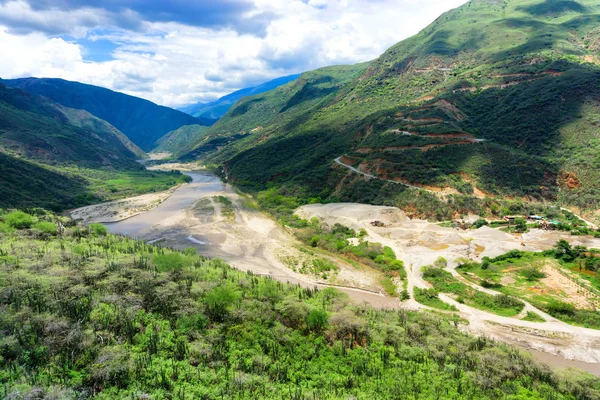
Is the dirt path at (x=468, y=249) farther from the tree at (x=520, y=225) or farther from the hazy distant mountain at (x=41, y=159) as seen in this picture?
the hazy distant mountain at (x=41, y=159)

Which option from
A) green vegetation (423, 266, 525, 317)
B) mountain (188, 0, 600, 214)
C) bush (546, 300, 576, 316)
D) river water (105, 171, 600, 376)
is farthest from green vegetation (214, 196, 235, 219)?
bush (546, 300, 576, 316)

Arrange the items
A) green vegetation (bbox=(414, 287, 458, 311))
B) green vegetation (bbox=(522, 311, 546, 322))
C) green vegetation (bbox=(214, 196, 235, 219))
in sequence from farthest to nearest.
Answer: green vegetation (bbox=(214, 196, 235, 219))
green vegetation (bbox=(414, 287, 458, 311))
green vegetation (bbox=(522, 311, 546, 322))

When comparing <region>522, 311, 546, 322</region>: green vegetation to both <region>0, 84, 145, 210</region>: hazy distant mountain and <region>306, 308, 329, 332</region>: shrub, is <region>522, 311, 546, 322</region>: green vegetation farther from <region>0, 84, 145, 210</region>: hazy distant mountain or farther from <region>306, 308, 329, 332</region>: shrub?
<region>0, 84, 145, 210</region>: hazy distant mountain

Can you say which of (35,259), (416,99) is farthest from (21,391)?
(416,99)

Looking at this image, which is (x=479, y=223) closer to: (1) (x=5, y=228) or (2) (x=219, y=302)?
(2) (x=219, y=302)

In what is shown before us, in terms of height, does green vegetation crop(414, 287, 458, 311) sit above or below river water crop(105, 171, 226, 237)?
below

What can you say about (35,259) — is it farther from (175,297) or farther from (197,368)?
(197,368)

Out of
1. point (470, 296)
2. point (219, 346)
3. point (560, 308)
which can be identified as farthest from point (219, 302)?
point (560, 308)
